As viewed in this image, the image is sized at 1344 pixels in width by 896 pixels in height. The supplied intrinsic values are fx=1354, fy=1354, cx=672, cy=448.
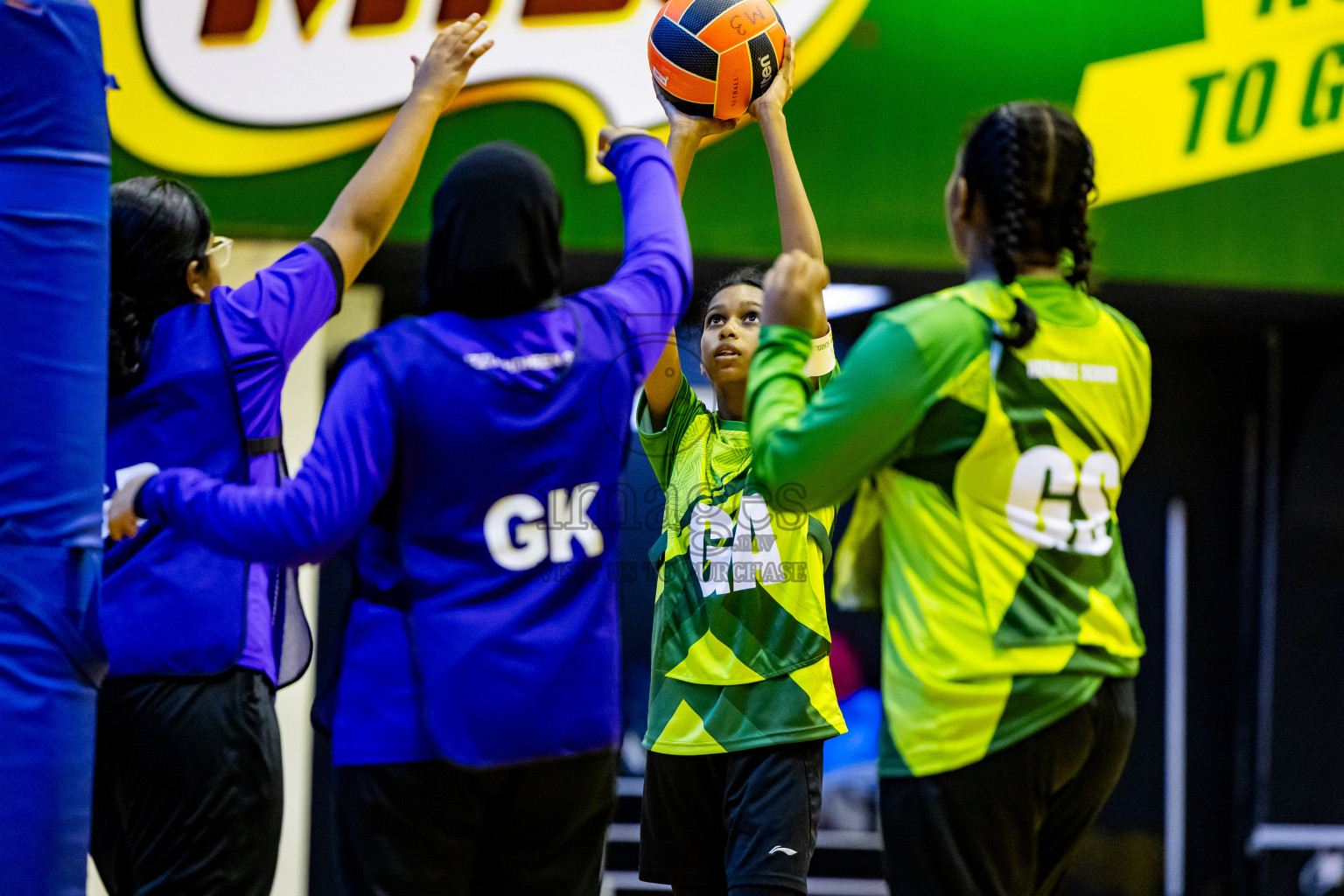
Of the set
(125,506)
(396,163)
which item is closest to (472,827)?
(125,506)

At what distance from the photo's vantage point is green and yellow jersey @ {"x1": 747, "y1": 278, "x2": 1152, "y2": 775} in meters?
2.41

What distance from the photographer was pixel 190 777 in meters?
3.00

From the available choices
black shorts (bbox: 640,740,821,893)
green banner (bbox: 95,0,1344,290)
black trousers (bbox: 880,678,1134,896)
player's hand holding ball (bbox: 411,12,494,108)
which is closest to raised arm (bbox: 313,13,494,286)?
player's hand holding ball (bbox: 411,12,494,108)

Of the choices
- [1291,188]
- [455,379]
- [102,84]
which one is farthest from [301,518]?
[1291,188]

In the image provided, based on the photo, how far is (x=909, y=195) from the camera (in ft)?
21.2

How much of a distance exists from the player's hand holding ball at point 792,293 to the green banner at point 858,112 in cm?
368

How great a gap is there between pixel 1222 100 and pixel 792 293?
4.99m

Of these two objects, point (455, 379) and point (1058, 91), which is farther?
point (1058, 91)

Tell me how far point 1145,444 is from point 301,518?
5887mm

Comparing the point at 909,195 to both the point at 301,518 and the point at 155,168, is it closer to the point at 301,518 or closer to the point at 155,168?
the point at 155,168

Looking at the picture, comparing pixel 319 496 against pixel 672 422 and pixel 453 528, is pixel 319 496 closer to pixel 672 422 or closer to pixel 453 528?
pixel 453 528

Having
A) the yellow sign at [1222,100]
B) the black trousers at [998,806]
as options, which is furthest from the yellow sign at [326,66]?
the black trousers at [998,806]

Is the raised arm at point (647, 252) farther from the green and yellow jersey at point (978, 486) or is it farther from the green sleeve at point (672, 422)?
the green sleeve at point (672, 422)

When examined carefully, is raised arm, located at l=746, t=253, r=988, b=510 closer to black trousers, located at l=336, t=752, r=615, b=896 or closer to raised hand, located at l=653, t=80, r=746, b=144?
black trousers, located at l=336, t=752, r=615, b=896
